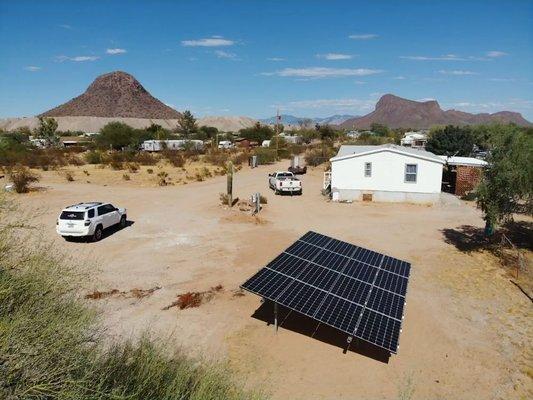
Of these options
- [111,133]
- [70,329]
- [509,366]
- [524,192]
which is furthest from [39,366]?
[111,133]

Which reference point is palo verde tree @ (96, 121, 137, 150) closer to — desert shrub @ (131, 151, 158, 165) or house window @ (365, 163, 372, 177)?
desert shrub @ (131, 151, 158, 165)

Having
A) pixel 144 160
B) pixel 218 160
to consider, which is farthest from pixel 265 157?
pixel 144 160

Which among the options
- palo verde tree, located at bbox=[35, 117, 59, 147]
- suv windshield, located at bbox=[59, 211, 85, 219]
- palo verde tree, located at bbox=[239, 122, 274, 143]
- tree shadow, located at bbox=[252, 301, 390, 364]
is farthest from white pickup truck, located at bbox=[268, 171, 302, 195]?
palo verde tree, located at bbox=[239, 122, 274, 143]

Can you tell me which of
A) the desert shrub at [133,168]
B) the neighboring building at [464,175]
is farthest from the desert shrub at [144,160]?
the neighboring building at [464,175]

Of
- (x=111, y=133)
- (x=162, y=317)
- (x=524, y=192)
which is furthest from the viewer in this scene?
(x=111, y=133)

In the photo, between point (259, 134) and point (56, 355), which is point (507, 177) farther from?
point (259, 134)

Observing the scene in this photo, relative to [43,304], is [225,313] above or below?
below

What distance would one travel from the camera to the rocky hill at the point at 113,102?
591ft

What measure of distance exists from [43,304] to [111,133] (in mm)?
73304

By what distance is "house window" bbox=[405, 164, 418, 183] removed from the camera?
28391 mm

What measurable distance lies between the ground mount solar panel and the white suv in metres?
11.1

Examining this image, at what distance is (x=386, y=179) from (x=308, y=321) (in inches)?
754

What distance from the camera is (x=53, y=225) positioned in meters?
22.3

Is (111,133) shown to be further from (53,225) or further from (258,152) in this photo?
(53,225)
